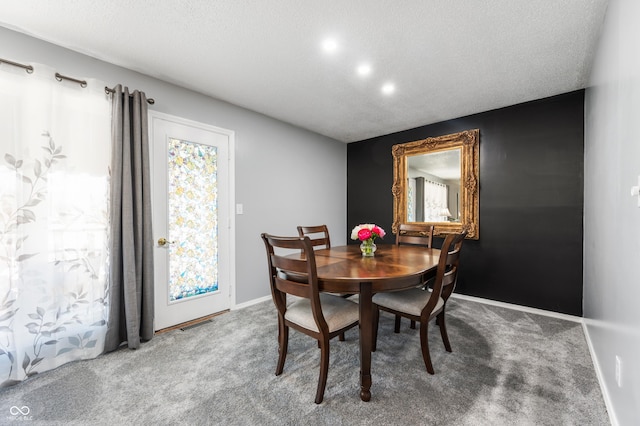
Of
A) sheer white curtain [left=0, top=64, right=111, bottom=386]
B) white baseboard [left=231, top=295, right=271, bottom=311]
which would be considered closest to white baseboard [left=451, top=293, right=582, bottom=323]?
white baseboard [left=231, top=295, right=271, bottom=311]

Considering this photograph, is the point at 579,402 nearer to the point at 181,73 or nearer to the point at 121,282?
the point at 121,282

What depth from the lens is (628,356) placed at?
1.21 m

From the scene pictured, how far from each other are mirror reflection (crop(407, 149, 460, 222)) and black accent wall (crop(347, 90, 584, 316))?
0.31 m

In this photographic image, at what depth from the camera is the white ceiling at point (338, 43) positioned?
1.67m

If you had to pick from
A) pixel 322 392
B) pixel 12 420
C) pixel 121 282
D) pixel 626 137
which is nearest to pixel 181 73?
pixel 121 282

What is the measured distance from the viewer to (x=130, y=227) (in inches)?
86.8

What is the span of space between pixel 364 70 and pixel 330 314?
208 cm

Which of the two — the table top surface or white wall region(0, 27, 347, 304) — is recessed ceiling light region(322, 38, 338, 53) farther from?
the table top surface

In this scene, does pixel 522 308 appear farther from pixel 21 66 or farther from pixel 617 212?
pixel 21 66

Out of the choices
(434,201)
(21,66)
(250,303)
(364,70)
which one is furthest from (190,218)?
(434,201)

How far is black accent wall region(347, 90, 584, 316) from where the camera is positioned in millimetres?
2799

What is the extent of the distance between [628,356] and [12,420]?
3154 millimetres

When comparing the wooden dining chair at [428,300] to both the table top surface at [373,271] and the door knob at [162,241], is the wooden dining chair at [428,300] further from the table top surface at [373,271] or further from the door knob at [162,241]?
the door knob at [162,241]

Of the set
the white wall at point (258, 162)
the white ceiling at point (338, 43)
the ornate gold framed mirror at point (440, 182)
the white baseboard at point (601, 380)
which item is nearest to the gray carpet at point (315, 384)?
the white baseboard at point (601, 380)
